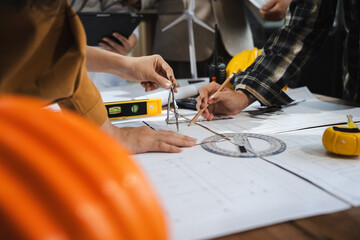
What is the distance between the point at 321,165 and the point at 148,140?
14.5 inches

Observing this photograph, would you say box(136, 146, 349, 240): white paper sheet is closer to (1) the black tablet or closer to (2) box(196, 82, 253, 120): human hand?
(2) box(196, 82, 253, 120): human hand

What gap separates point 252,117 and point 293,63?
0.98 ft

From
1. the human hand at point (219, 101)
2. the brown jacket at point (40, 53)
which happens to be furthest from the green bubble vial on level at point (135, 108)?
the brown jacket at point (40, 53)

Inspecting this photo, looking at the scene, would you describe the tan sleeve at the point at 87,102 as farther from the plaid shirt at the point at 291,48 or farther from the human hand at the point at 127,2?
the human hand at the point at 127,2

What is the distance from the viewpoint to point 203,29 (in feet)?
7.84

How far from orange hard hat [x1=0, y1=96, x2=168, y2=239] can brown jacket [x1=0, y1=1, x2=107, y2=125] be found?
0.18m

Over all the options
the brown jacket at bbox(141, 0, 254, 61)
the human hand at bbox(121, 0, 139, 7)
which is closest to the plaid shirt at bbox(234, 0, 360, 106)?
the human hand at bbox(121, 0, 139, 7)

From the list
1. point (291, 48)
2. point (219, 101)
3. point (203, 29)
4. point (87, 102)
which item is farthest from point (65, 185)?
point (203, 29)

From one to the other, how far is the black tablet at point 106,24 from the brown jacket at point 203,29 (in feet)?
2.76

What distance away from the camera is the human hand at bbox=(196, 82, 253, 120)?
1.06 metres

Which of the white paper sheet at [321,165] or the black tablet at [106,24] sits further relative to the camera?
the black tablet at [106,24]

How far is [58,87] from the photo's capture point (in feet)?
1.58

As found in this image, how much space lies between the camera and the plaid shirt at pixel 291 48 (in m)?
1.15

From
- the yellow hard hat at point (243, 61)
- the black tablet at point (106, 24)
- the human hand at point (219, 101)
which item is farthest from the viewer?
the yellow hard hat at point (243, 61)
